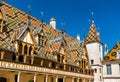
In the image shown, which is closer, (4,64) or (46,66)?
(4,64)

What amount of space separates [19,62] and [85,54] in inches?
759

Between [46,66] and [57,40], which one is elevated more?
[57,40]

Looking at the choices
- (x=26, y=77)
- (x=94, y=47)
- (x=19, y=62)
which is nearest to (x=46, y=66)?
(x=26, y=77)

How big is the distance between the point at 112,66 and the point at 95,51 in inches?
188

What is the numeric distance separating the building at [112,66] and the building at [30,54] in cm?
947

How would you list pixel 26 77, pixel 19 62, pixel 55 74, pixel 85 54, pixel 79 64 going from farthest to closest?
pixel 85 54 → pixel 79 64 → pixel 55 74 → pixel 26 77 → pixel 19 62

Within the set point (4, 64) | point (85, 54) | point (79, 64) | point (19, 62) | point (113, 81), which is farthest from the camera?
point (113, 81)

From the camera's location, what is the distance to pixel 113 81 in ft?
136

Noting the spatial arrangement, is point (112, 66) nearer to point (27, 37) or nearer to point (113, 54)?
point (113, 54)

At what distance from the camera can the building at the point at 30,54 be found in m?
20.4

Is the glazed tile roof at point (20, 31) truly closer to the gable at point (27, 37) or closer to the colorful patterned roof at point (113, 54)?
the gable at point (27, 37)

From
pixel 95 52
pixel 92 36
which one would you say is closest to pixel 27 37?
pixel 95 52

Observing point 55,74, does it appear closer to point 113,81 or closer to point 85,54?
point 85,54

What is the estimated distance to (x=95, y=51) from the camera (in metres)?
42.3
